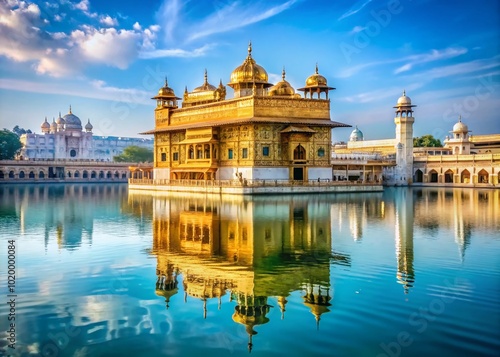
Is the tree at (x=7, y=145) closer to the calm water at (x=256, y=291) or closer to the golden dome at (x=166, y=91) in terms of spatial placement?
the golden dome at (x=166, y=91)

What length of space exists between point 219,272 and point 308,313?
8.24 feet

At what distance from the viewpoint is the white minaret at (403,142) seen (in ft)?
160

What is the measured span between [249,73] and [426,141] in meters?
37.6

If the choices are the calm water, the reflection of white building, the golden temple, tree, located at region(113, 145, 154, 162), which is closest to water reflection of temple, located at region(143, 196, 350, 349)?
the calm water

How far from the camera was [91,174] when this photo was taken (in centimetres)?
6538

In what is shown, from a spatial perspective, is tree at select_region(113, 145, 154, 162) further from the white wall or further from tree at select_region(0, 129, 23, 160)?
the white wall

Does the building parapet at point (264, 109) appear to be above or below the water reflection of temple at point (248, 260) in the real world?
above

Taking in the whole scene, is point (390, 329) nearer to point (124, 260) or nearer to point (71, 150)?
point (124, 260)

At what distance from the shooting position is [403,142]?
4900 centimetres

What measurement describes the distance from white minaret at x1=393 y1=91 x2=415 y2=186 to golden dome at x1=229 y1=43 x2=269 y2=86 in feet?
60.1

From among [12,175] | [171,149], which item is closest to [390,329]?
[171,149]

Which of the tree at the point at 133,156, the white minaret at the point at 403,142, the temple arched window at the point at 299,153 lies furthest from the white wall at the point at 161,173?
the tree at the point at 133,156

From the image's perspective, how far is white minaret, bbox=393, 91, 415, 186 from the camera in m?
48.9

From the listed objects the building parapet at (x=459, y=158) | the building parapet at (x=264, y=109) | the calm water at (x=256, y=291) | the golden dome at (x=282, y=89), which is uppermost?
the golden dome at (x=282, y=89)
